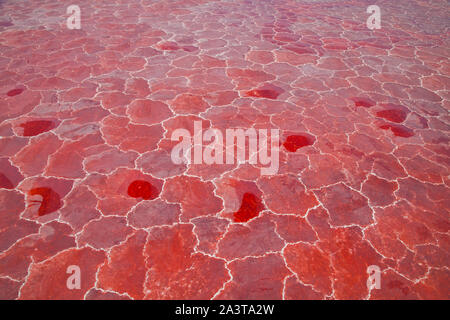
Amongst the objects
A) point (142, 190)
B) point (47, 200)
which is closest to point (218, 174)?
point (142, 190)

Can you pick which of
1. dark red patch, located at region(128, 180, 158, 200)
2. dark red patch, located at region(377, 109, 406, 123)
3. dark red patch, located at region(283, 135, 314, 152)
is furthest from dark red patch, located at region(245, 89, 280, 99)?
dark red patch, located at region(128, 180, 158, 200)

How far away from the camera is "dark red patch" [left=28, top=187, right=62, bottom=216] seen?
98.9 inches

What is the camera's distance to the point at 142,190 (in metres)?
2.73

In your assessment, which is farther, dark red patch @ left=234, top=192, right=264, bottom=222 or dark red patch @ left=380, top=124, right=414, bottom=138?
dark red patch @ left=380, top=124, right=414, bottom=138

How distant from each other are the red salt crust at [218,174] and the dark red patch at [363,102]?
0.10 ft

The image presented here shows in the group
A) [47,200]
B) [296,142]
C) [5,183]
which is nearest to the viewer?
[47,200]

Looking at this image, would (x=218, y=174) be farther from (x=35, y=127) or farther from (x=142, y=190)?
(x=35, y=127)

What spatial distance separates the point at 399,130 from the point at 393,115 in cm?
36

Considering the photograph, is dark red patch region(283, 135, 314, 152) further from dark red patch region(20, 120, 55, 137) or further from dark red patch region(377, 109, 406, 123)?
dark red patch region(20, 120, 55, 137)

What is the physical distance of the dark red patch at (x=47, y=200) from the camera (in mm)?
2512

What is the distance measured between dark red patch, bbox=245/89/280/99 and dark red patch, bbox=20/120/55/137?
100 inches

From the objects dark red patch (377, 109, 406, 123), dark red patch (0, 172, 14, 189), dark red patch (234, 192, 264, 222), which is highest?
dark red patch (377, 109, 406, 123)
